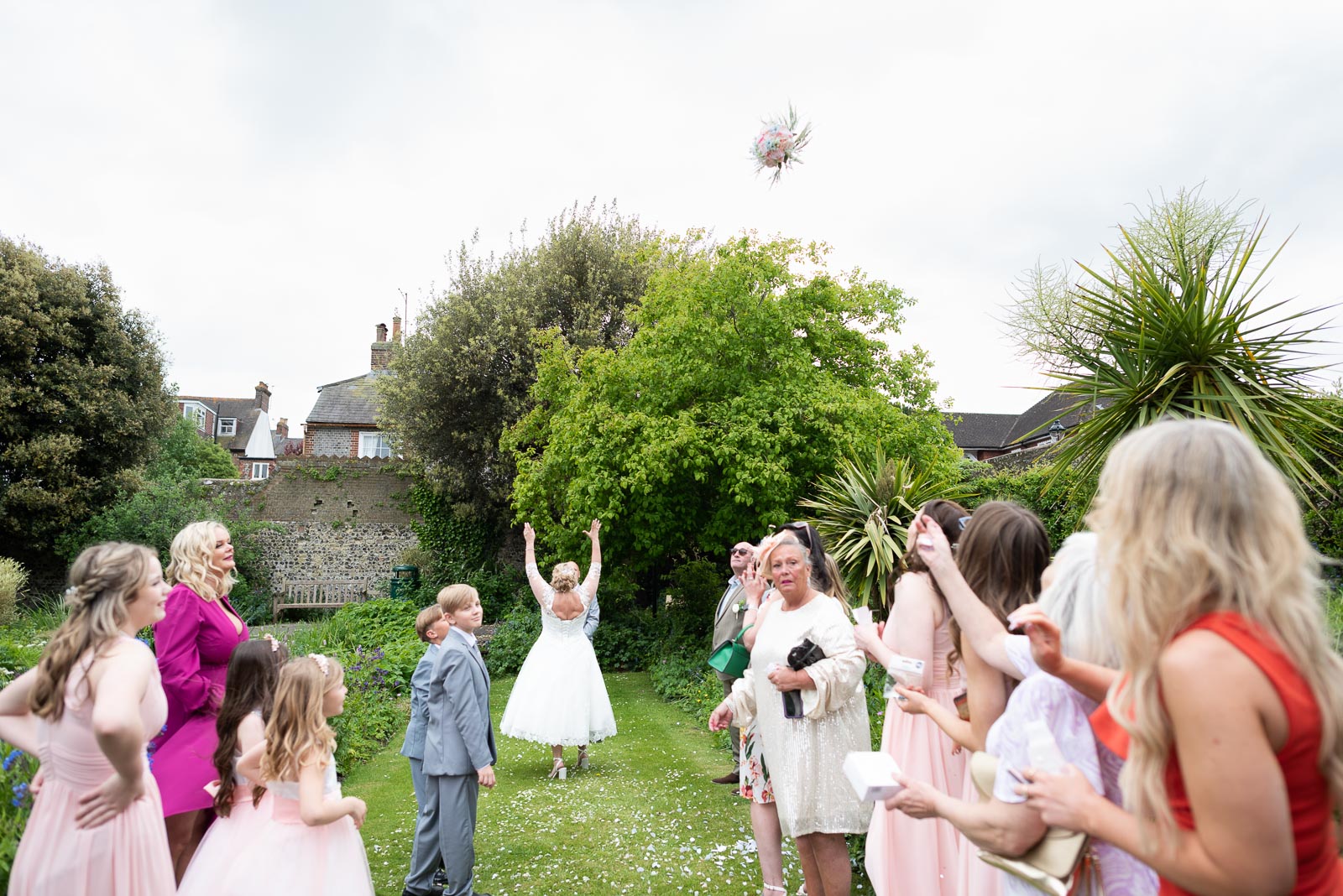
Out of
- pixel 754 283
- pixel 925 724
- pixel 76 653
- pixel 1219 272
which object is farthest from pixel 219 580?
pixel 754 283

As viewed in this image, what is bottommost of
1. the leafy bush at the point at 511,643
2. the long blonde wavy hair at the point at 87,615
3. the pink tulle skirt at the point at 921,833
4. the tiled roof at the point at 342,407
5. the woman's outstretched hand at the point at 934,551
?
the leafy bush at the point at 511,643

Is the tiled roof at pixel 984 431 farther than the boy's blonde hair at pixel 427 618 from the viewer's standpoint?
Yes

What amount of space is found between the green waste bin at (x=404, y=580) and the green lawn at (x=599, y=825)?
1255 centimetres

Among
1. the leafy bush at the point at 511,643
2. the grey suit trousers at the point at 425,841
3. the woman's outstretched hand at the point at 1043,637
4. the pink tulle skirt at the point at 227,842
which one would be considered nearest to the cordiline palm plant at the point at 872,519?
the grey suit trousers at the point at 425,841

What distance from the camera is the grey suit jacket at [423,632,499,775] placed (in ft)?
15.9

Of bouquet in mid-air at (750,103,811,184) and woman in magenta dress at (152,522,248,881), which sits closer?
woman in magenta dress at (152,522,248,881)

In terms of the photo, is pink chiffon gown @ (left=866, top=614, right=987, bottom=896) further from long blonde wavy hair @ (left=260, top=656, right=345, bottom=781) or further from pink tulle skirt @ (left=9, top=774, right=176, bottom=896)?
pink tulle skirt @ (left=9, top=774, right=176, bottom=896)

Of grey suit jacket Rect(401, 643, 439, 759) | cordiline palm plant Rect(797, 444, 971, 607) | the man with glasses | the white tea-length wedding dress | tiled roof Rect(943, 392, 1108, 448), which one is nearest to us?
grey suit jacket Rect(401, 643, 439, 759)

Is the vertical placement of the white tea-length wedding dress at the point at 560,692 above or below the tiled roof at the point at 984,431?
below

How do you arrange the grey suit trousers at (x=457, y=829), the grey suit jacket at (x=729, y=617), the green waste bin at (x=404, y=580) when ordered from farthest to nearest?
1. the green waste bin at (x=404, y=580)
2. the grey suit jacket at (x=729, y=617)
3. the grey suit trousers at (x=457, y=829)

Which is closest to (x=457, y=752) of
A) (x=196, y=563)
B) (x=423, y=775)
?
(x=423, y=775)

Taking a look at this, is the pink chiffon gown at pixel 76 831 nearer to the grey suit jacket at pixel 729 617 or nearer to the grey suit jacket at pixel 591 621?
the grey suit jacket at pixel 729 617

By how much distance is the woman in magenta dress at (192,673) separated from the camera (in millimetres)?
3957

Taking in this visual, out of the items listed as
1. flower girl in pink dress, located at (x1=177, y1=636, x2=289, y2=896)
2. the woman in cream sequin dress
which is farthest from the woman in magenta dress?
the woman in cream sequin dress
